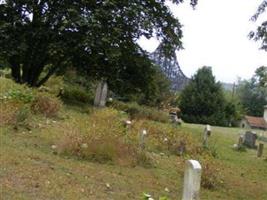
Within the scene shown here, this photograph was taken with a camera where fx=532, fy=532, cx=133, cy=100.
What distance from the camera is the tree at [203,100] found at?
54.8m

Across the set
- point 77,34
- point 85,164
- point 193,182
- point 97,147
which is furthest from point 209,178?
point 77,34

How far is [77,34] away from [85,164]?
11.6 meters

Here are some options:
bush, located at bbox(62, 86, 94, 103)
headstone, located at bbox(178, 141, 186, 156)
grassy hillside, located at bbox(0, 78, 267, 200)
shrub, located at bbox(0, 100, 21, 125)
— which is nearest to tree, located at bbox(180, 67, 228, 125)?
bush, located at bbox(62, 86, 94, 103)

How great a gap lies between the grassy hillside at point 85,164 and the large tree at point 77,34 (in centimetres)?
585

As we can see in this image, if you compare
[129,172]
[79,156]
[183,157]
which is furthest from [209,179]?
[183,157]

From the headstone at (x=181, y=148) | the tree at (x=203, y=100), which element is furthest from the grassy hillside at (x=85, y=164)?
the tree at (x=203, y=100)

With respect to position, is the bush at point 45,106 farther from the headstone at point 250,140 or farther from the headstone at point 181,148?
the headstone at point 250,140

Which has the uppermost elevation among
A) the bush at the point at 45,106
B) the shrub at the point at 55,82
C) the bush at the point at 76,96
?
the shrub at the point at 55,82

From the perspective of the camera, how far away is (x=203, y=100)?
54656 millimetres

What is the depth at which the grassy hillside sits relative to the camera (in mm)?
7477

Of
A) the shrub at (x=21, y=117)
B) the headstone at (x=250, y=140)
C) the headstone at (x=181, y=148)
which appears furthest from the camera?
the headstone at (x=250, y=140)

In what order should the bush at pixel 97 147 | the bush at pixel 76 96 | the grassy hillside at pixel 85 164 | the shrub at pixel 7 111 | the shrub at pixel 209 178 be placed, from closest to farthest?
the grassy hillside at pixel 85 164 < the bush at pixel 97 147 < the shrub at pixel 209 178 < the shrub at pixel 7 111 < the bush at pixel 76 96

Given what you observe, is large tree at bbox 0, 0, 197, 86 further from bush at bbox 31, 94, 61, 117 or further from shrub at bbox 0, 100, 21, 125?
shrub at bbox 0, 100, 21, 125

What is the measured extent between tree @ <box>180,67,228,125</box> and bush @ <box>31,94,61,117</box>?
4037 cm
